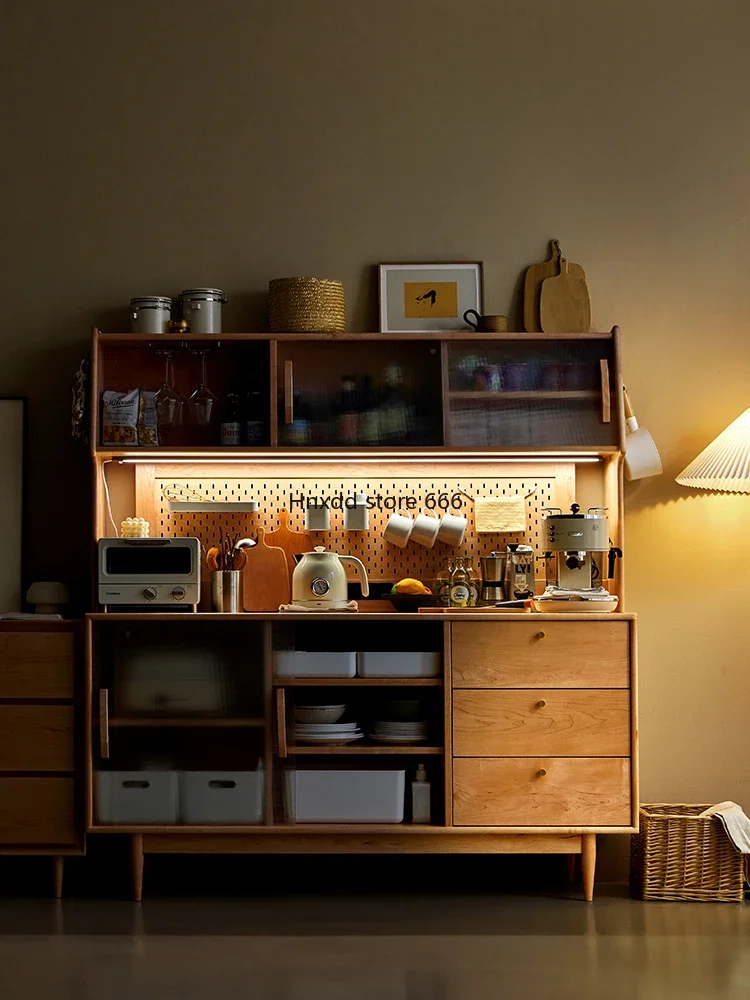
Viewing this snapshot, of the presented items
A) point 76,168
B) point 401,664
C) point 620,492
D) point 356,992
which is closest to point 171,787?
point 401,664

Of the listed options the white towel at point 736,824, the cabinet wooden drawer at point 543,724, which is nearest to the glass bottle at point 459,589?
Result: the cabinet wooden drawer at point 543,724

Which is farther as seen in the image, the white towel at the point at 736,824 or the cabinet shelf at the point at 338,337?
the cabinet shelf at the point at 338,337

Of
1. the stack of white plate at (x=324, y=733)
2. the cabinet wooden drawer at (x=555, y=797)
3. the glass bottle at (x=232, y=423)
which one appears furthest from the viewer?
the glass bottle at (x=232, y=423)

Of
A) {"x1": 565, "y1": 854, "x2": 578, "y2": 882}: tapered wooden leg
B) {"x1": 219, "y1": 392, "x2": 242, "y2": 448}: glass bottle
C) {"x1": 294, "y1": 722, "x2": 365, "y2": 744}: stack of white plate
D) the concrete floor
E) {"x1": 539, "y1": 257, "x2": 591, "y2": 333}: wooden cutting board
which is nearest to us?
the concrete floor

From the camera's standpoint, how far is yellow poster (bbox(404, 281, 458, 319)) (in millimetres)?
4320

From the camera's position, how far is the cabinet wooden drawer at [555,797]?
12.4 ft

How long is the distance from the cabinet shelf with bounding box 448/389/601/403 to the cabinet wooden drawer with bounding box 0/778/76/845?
6.00ft

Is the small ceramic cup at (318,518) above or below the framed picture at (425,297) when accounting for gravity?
below

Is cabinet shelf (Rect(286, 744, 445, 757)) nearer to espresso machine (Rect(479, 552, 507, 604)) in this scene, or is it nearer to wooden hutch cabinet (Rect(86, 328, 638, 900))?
wooden hutch cabinet (Rect(86, 328, 638, 900))

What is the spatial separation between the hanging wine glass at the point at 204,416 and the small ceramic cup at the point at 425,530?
2.57ft

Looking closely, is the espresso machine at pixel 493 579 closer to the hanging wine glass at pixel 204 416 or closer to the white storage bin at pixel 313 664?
the white storage bin at pixel 313 664

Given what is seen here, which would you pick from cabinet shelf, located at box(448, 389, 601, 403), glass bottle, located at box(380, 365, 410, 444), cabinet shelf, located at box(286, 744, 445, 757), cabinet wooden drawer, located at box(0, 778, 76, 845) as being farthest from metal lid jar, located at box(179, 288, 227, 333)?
cabinet wooden drawer, located at box(0, 778, 76, 845)

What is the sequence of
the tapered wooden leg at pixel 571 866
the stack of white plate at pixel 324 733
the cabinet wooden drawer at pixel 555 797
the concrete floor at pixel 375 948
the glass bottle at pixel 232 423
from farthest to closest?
the tapered wooden leg at pixel 571 866
the glass bottle at pixel 232 423
the stack of white plate at pixel 324 733
the cabinet wooden drawer at pixel 555 797
the concrete floor at pixel 375 948

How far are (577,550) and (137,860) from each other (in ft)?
5.83
